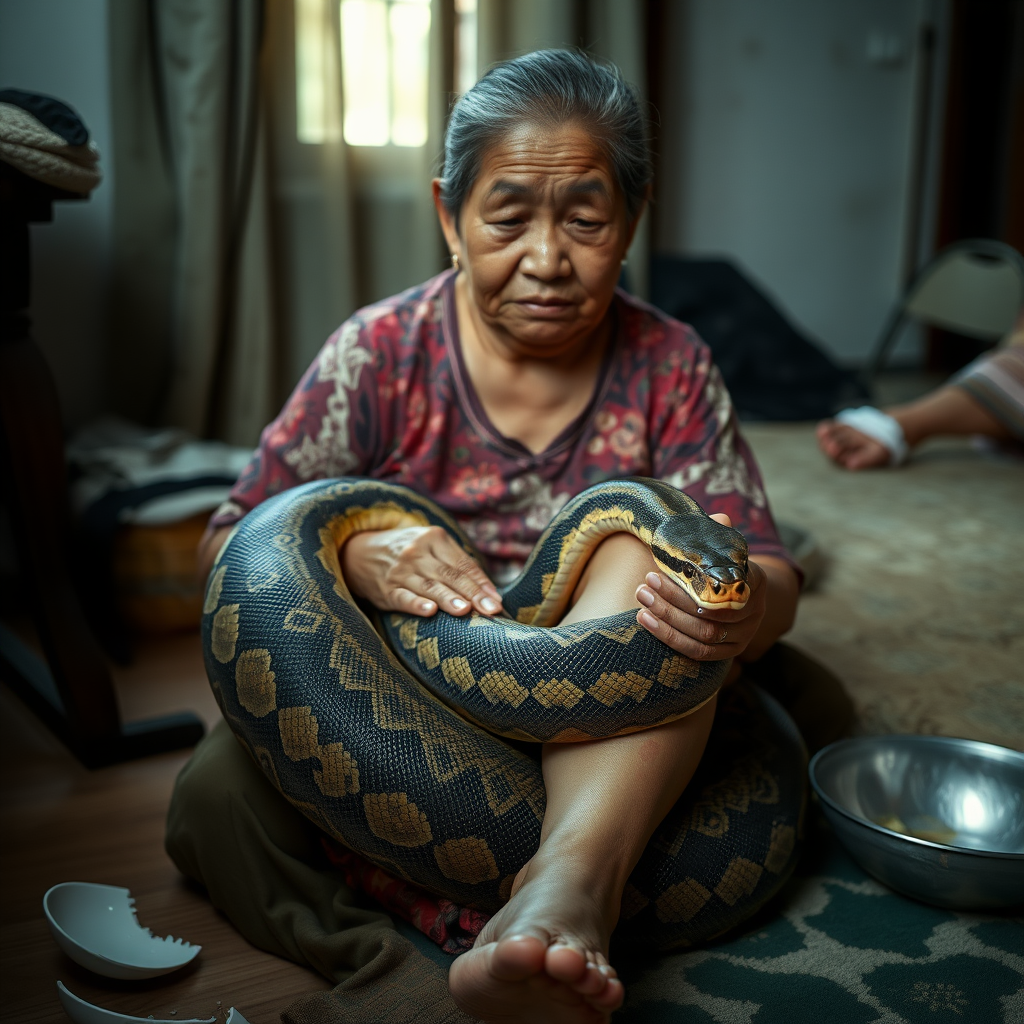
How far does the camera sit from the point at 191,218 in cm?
309

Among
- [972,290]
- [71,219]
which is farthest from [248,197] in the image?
[972,290]

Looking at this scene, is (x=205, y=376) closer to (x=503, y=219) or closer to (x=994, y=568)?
(x=503, y=219)

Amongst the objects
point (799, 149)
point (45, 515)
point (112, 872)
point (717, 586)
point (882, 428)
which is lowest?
point (112, 872)

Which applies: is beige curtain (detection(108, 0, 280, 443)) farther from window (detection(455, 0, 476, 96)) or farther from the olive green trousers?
the olive green trousers

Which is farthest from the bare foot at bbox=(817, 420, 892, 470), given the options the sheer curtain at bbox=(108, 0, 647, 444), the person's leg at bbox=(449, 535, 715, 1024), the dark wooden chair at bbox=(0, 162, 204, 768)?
the dark wooden chair at bbox=(0, 162, 204, 768)

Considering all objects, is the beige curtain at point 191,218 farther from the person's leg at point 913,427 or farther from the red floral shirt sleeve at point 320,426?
the person's leg at point 913,427

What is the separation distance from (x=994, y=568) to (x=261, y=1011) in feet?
7.17

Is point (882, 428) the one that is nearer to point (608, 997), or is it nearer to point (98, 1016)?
point (608, 997)

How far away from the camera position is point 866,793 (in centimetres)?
149

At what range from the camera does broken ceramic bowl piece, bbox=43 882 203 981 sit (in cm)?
121

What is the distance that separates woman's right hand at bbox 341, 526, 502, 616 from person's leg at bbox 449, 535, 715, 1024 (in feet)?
0.46

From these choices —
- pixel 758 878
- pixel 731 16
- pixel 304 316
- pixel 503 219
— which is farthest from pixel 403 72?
pixel 758 878

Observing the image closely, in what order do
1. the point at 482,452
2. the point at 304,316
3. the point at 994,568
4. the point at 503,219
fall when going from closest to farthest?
1. the point at 503,219
2. the point at 482,452
3. the point at 994,568
4. the point at 304,316

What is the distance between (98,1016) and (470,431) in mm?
944
